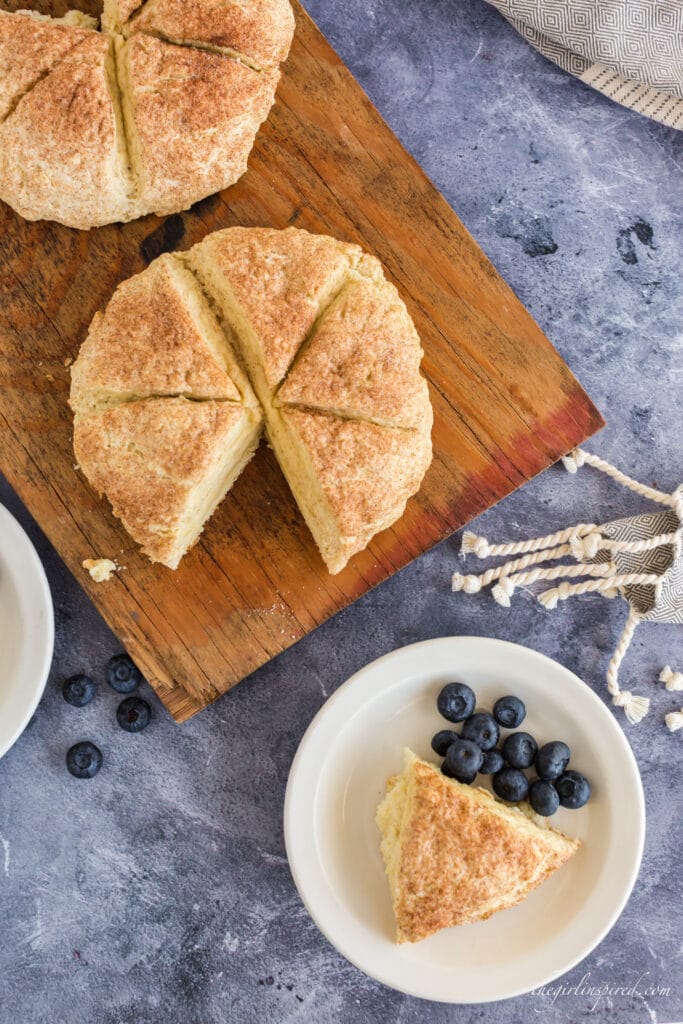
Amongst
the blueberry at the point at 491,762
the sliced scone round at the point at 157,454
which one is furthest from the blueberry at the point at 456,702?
the sliced scone round at the point at 157,454

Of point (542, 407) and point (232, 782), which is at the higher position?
point (542, 407)

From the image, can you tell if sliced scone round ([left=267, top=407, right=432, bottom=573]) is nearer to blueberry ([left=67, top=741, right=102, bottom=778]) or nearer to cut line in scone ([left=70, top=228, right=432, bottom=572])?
cut line in scone ([left=70, top=228, right=432, bottom=572])

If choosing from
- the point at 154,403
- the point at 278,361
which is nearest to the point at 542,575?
the point at 278,361

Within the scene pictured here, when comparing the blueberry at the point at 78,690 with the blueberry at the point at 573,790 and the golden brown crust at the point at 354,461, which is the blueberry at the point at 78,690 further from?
the blueberry at the point at 573,790

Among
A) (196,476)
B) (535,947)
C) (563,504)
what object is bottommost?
(535,947)

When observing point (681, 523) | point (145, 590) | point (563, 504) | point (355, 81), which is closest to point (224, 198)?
point (355, 81)

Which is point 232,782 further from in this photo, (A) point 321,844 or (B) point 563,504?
(B) point 563,504

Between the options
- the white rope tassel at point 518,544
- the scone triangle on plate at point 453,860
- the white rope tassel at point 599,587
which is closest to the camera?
the scone triangle on plate at point 453,860
